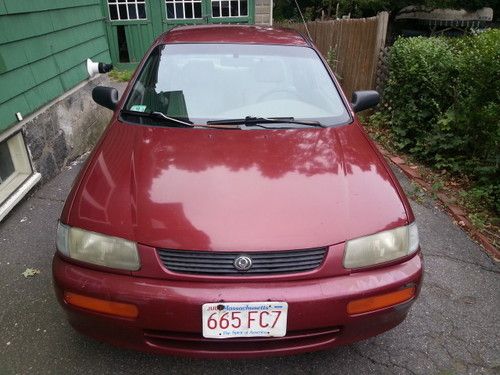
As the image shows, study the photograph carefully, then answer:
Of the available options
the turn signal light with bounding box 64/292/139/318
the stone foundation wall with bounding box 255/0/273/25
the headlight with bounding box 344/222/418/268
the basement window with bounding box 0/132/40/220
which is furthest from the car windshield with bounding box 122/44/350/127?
the stone foundation wall with bounding box 255/0/273/25

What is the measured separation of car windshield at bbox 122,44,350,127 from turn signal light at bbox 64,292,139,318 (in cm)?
115

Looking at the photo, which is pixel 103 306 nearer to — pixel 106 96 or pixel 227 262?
pixel 227 262

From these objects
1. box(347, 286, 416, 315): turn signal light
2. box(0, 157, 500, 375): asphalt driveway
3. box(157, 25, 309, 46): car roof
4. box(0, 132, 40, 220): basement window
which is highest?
box(157, 25, 309, 46): car roof

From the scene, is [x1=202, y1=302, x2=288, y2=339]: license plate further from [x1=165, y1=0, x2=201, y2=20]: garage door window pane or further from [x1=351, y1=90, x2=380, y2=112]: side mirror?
[x1=165, y1=0, x2=201, y2=20]: garage door window pane

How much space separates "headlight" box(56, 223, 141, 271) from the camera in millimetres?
1772

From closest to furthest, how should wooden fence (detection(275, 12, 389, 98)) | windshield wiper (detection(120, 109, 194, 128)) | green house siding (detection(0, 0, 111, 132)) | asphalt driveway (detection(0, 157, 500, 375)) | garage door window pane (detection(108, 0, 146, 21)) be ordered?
asphalt driveway (detection(0, 157, 500, 375))
windshield wiper (detection(120, 109, 194, 128))
green house siding (detection(0, 0, 111, 132))
wooden fence (detection(275, 12, 389, 98))
garage door window pane (detection(108, 0, 146, 21))

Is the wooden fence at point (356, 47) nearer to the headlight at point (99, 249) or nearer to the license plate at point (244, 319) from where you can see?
the license plate at point (244, 319)

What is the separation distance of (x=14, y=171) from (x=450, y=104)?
4.35 metres

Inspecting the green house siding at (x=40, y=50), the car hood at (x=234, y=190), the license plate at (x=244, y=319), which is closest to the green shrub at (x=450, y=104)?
the car hood at (x=234, y=190)

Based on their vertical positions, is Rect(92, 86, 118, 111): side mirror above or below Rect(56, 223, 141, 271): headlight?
above

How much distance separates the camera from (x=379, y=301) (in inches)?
72.7

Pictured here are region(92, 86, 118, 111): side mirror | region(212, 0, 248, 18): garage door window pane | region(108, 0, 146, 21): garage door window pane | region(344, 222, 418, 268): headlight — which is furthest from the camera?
region(212, 0, 248, 18): garage door window pane

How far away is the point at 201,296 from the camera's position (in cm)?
171

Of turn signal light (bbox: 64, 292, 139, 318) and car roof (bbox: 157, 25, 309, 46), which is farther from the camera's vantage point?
car roof (bbox: 157, 25, 309, 46)
